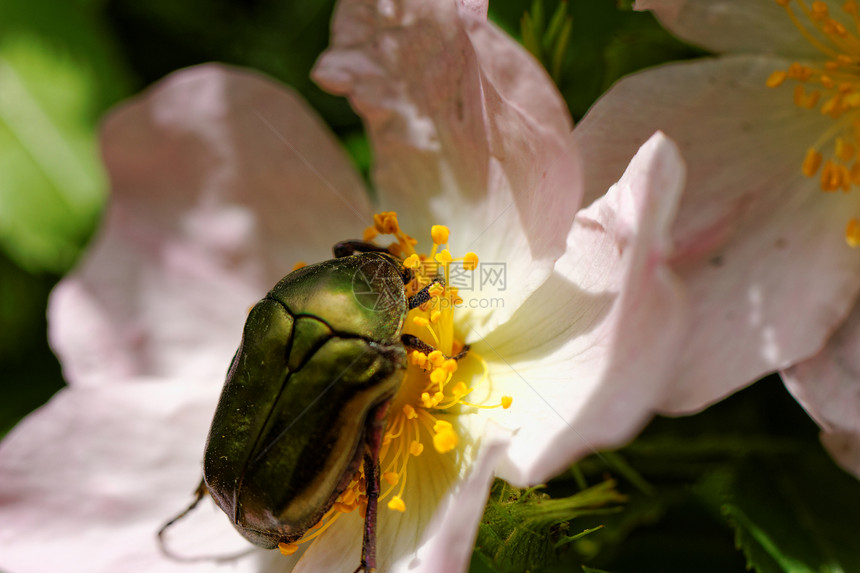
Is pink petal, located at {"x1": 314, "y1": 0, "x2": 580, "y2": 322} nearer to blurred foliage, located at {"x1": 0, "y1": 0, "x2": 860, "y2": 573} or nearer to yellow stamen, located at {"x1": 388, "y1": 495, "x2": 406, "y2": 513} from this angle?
blurred foliage, located at {"x1": 0, "y1": 0, "x2": 860, "y2": 573}

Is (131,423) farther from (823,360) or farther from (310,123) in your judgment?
(823,360)

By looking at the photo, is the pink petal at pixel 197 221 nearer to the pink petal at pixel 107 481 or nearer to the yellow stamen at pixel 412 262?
the pink petal at pixel 107 481

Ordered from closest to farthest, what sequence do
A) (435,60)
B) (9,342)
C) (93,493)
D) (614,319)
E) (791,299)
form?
(614,319) → (791,299) → (435,60) → (93,493) → (9,342)

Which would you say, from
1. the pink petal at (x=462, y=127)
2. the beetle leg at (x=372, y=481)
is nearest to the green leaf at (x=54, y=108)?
the pink petal at (x=462, y=127)

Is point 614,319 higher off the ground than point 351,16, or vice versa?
point 351,16

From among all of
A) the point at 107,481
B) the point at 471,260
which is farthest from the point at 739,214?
the point at 107,481

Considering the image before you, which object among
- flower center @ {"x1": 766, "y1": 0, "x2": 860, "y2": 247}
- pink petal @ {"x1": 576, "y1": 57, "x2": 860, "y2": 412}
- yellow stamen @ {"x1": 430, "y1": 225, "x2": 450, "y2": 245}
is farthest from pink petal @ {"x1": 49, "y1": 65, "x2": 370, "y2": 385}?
flower center @ {"x1": 766, "y1": 0, "x2": 860, "y2": 247}

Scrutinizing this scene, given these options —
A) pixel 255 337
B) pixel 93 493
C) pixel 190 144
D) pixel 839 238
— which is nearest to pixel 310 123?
pixel 190 144
